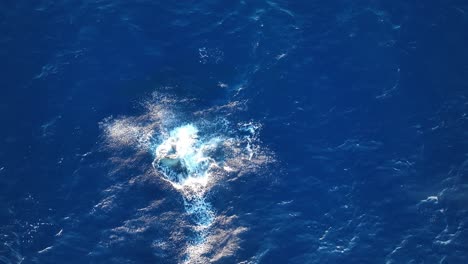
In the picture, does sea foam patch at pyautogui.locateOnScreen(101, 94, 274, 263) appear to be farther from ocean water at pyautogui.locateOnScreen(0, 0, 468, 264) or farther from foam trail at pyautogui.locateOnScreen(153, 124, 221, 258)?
ocean water at pyautogui.locateOnScreen(0, 0, 468, 264)

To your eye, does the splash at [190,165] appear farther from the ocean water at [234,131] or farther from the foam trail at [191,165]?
the ocean water at [234,131]

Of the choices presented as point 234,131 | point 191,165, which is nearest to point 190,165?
point 191,165

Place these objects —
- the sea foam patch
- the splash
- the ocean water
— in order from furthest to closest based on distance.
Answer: the sea foam patch → the splash → the ocean water

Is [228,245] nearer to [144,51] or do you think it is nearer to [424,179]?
[424,179]

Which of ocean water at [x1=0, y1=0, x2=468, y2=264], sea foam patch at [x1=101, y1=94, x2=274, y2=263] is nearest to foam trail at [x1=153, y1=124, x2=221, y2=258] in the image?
sea foam patch at [x1=101, y1=94, x2=274, y2=263]

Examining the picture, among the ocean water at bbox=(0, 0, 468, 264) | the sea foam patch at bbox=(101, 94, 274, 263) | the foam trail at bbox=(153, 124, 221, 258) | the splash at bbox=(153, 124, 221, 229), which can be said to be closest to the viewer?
the ocean water at bbox=(0, 0, 468, 264)
